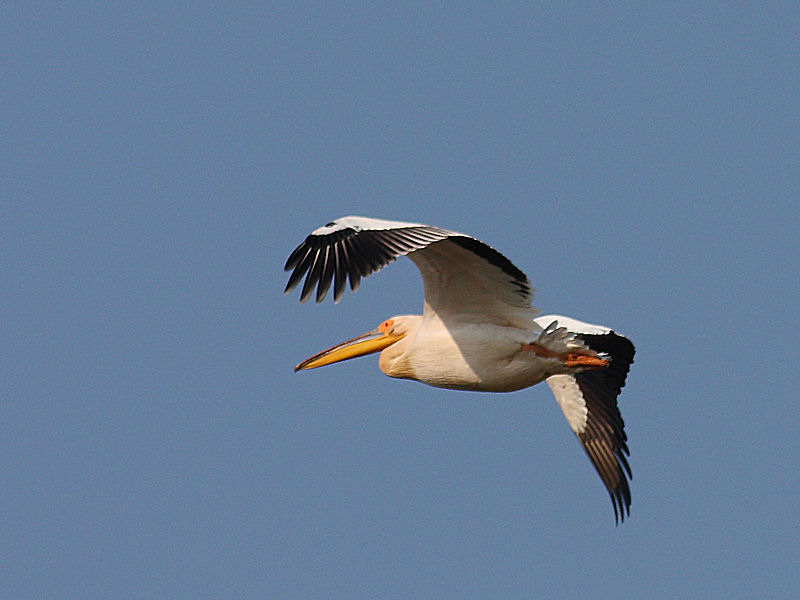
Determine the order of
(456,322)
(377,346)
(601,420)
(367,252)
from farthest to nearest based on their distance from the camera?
(601,420), (377,346), (456,322), (367,252)

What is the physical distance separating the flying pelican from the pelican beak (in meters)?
0.01

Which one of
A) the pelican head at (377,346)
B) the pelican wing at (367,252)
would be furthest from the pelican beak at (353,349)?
the pelican wing at (367,252)

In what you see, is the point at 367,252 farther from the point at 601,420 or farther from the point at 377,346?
the point at 601,420

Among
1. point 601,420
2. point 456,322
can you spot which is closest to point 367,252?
point 456,322

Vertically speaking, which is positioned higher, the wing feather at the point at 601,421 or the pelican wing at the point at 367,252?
the pelican wing at the point at 367,252

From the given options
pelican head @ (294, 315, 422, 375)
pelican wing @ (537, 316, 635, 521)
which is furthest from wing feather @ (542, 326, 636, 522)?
pelican head @ (294, 315, 422, 375)

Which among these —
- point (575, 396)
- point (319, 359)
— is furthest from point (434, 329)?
point (575, 396)

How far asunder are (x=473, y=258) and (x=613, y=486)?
411cm

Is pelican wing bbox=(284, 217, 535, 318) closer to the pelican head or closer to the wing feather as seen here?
the pelican head

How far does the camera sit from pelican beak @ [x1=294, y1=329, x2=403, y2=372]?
38.7 feet

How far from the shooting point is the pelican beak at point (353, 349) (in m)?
11.8

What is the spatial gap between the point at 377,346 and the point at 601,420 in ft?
9.38

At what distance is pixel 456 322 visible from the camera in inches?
436

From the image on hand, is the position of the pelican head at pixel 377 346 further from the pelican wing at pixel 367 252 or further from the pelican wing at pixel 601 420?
the pelican wing at pixel 601 420
